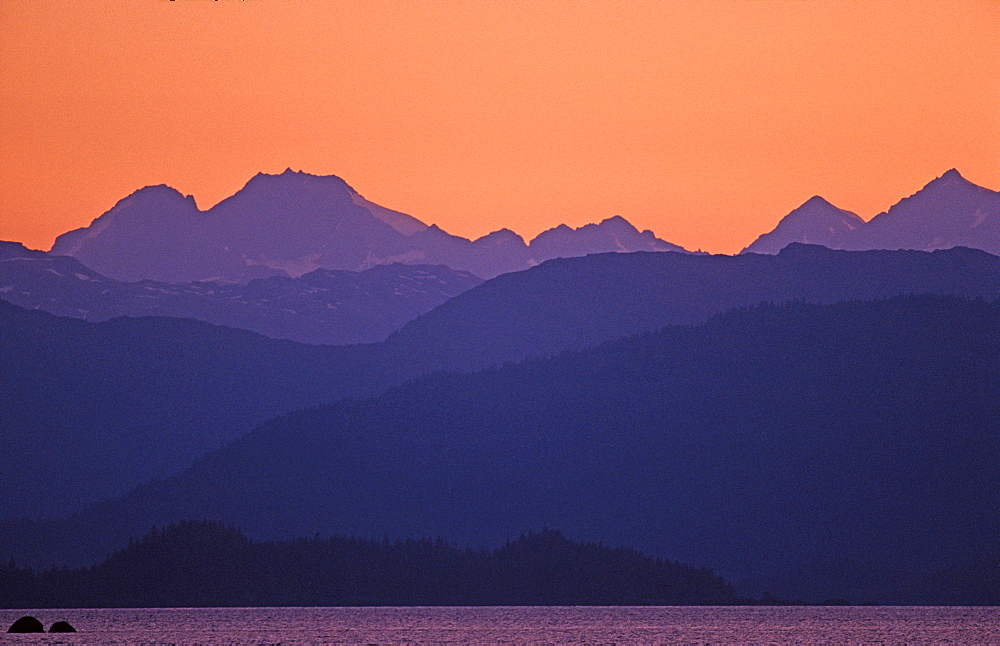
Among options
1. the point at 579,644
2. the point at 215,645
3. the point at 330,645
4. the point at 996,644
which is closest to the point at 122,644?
the point at 215,645

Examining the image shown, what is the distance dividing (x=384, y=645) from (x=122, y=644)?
107ft

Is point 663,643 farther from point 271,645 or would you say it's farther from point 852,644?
point 271,645

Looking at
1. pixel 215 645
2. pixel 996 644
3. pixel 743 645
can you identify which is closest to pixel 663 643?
pixel 743 645

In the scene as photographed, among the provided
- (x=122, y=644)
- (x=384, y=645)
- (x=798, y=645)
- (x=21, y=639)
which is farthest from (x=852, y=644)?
(x=21, y=639)

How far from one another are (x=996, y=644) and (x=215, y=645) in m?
95.9

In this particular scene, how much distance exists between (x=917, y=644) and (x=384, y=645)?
65896mm

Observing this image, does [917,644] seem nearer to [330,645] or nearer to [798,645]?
[798,645]

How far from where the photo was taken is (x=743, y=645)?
632ft

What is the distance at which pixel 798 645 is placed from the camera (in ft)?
640

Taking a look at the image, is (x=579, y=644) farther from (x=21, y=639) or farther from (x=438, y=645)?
(x=21, y=639)

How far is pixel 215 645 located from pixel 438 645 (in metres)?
27.4

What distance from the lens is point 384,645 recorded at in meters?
187

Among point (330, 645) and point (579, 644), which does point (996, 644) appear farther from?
point (330, 645)

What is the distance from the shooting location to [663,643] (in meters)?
196
